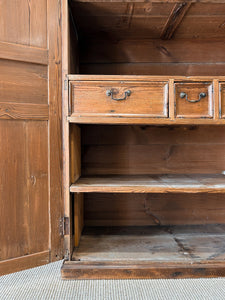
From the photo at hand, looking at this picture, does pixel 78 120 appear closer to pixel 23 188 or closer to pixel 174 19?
pixel 23 188

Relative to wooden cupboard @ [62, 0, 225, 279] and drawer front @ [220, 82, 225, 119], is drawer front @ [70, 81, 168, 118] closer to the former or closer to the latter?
wooden cupboard @ [62, 0, 225, 279]

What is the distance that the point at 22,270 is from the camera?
1102mm

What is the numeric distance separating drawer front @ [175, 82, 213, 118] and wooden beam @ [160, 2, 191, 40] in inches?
15.6

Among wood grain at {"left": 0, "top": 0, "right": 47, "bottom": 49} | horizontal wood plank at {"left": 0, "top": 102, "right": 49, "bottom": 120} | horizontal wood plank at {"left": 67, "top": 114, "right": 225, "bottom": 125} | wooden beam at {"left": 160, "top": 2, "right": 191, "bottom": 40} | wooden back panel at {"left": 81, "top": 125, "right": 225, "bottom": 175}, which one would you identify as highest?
wooden beam at {"left": 160, "top": 2, "right": 191, "bottom": 40}

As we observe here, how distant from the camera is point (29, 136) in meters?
1.11

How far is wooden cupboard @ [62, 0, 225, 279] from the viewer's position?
1.04 m

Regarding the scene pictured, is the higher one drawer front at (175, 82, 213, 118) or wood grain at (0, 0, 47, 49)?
wood grain at (0, 0, 47, 49)

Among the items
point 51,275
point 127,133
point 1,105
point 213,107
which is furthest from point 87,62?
point 51,275

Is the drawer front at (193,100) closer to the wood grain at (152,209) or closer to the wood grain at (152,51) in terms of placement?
the wood grain at (152,51)

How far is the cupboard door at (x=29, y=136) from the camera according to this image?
108cm

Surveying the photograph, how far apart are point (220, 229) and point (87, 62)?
1.32 meters

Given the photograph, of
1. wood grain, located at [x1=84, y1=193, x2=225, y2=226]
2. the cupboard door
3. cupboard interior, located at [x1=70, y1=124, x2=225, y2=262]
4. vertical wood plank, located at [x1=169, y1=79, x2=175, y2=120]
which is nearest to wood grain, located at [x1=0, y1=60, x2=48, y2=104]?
the cupboard door

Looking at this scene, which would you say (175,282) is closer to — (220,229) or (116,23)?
(220,229)

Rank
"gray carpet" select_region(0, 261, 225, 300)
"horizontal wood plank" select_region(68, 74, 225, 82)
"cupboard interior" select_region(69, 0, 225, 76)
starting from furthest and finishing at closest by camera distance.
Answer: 1. "cupboard interior" select_region(69, 0, 225, 76)
2. "horizontal wood plank" select_region(68, 74, 225, 82)
3. "gray carpet" select_region(0, 261, 225, 300)
